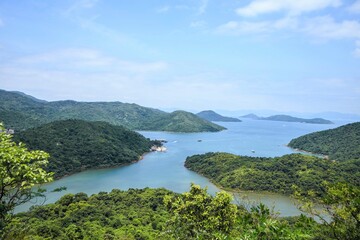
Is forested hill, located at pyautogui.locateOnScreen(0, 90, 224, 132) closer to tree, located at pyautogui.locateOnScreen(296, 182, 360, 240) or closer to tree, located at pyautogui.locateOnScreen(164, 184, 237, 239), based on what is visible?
tree, located at pyautogui.locateOnScreen(164, 184, 237, 239)

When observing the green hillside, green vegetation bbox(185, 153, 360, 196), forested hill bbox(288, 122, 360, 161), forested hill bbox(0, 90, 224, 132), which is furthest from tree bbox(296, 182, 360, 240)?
the green hillside

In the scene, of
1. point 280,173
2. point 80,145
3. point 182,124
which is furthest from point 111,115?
point 280,173

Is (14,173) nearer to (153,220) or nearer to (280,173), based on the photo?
(153,220)

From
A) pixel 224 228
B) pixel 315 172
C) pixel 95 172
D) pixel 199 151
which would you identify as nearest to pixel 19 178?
pixel 224 228

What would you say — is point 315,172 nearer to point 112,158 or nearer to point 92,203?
point 92,203

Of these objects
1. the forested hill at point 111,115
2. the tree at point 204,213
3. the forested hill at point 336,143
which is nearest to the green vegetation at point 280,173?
the forested hill at point 336,143

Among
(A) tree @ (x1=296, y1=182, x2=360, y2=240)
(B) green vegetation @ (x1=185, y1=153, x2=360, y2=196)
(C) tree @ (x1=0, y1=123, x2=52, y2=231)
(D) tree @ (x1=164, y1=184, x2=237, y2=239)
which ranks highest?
(C) tree @ (x1=0, y1=123, x2=52, y2=231)
